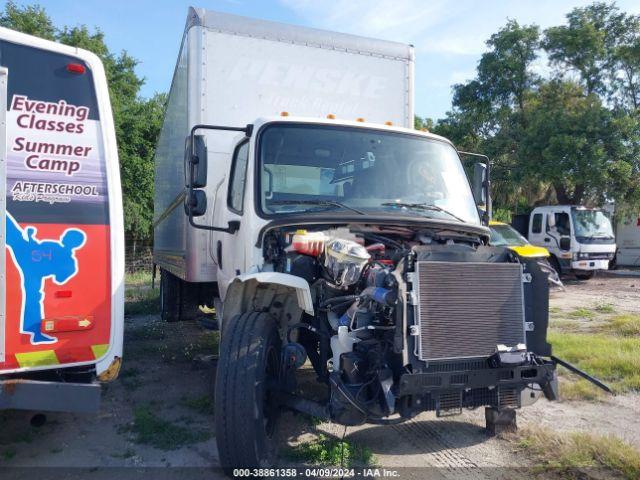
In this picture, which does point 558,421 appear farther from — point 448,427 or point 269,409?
point 269,409

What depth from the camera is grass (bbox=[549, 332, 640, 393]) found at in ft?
19.6

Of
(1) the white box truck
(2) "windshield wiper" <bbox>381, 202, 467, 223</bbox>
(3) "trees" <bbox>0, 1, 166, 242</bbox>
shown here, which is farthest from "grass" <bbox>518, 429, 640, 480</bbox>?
(3) "trees" <bbox>0, 1, 166, 242</bbox>

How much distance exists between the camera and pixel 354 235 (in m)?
4.26

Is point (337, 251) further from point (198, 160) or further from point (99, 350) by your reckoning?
point (99, 350)

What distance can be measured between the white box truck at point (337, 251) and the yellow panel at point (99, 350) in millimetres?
895

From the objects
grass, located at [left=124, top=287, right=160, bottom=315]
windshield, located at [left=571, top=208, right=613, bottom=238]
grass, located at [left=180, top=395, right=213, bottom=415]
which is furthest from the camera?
windshield, located at [left=571, top=208, right=613, bottom=238]

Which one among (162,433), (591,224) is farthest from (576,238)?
(162,433)

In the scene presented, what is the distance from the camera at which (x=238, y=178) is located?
521 centimetres

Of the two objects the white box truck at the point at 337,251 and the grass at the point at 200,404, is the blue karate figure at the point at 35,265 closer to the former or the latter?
the white box truck at the point at 337,251

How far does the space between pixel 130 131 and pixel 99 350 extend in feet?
64.1

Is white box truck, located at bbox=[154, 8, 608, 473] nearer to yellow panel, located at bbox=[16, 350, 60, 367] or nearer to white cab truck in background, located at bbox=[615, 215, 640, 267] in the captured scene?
yellow panel, located at bbox=[16, 350, 60, 367]

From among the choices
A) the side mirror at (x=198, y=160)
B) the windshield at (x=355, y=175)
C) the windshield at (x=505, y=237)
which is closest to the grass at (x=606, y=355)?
the windshield at (x=355, y=175)

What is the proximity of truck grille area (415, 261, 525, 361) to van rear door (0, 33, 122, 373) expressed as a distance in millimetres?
2230

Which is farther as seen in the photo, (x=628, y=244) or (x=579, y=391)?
(x=628, y=244)
